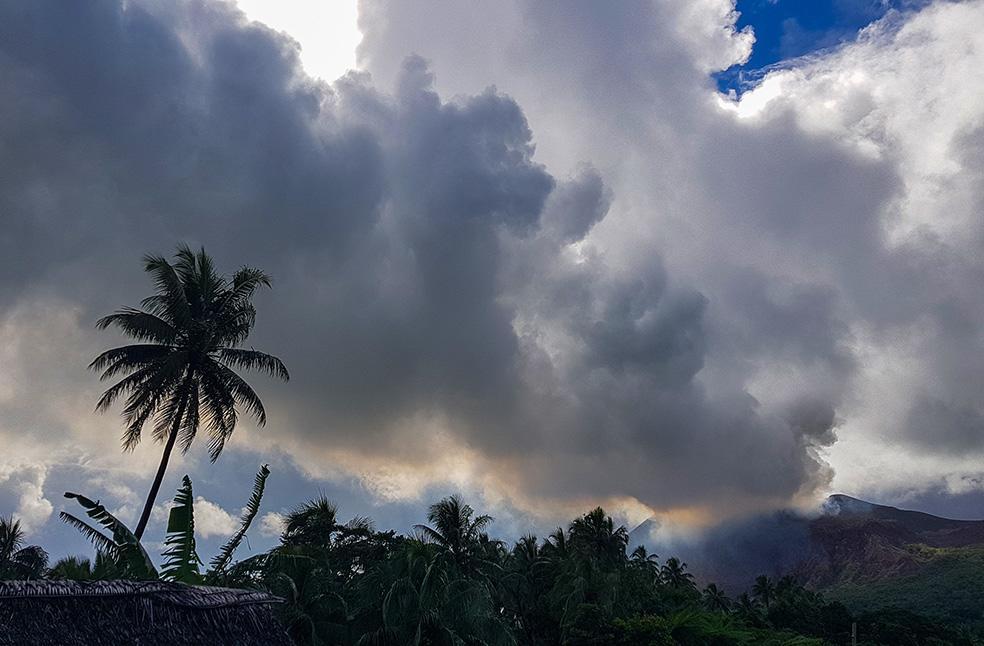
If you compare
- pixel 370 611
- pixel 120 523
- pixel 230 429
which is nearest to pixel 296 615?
pixel 370 611

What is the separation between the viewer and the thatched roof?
1092 cm

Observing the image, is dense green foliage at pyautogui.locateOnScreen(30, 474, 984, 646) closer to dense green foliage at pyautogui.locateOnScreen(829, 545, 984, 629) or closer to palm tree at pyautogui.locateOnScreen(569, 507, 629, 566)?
palm tree at pyautogui.locateOnScreen(569, 507, 629, 566)

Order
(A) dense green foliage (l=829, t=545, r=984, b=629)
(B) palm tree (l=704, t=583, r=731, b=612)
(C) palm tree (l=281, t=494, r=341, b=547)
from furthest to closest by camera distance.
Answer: (A) dense green foliage (l=829, t=545, r=984, b=629), (B) palm tree (l=704, t=583, r=731, b=612), (C) palm tree (l=281, t=494, r=341, b=547)

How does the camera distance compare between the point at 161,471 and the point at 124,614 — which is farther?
the point at 161,471

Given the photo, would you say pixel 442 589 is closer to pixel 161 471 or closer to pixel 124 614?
pixel 161 471

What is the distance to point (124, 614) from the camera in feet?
38.9

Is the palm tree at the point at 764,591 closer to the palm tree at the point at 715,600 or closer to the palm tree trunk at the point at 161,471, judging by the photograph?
the palm tree at the point at 715,600

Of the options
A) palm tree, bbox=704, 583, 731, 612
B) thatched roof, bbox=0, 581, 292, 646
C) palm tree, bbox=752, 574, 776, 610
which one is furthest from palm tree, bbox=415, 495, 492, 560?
palm tree, bbox=752, 574, 776, 610

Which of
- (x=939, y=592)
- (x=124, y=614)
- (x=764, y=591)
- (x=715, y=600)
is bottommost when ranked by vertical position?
(x=124, y=614)

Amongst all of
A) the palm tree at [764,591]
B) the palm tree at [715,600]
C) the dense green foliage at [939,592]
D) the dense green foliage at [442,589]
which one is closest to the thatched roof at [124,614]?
the dense green foliage at [442,589]

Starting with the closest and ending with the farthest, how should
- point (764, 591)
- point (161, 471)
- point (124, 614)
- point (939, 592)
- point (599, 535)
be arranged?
point (124, 614) < point (161, 471) < point (599, 535) < point (764, 591) < point (939, 592)

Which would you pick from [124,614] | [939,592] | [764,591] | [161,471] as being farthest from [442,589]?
[939,592]

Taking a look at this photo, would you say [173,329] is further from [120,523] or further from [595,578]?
[595,578]

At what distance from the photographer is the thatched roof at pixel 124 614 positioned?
35.8 ft
